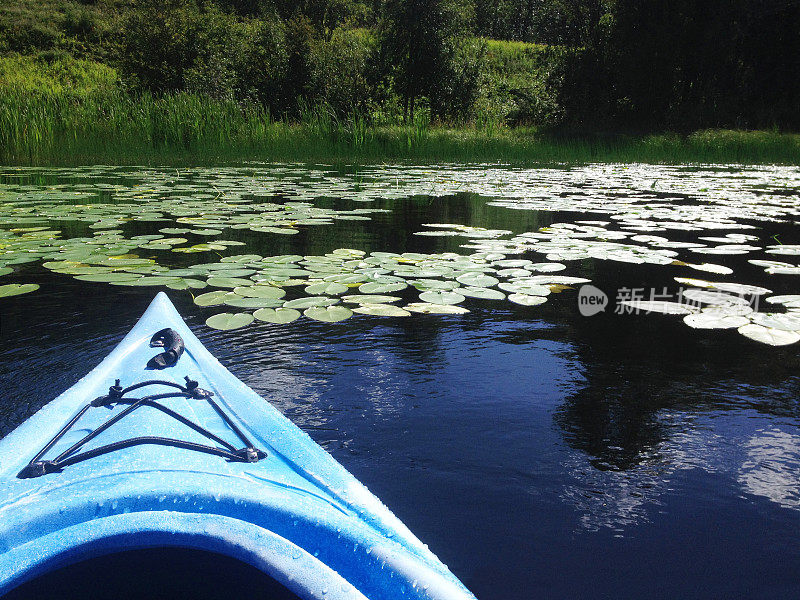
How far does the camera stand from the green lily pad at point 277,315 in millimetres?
2395

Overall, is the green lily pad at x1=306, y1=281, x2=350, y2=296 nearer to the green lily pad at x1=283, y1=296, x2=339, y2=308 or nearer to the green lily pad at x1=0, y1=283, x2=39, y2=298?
the green lily pad at x1=283, y1=296, x2=339, y2=308

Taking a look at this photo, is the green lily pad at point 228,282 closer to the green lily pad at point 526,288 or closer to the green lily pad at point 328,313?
the green lily pad at point 328,313

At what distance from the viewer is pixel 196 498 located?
93 centimetres

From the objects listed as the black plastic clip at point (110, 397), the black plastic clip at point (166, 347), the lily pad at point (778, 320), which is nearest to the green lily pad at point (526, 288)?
the lily pad at point (778, 320)

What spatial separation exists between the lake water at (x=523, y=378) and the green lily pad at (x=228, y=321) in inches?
1.9

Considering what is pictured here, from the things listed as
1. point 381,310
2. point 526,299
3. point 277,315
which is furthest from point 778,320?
point 277,315

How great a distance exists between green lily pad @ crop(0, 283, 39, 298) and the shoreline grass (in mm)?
6748

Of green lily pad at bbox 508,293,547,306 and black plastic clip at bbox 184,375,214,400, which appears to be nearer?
black plastic clip at bbox 184,375,214,400

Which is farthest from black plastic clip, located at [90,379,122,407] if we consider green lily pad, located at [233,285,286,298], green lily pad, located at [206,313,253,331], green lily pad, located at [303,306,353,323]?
green lily pad, located at [233,285,286,298]

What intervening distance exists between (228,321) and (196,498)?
155 cm

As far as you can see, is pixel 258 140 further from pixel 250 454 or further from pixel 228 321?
pixel 250 454

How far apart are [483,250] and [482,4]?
43804mm

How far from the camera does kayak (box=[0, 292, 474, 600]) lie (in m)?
0.81

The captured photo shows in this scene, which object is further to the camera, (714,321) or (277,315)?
(714,321)
